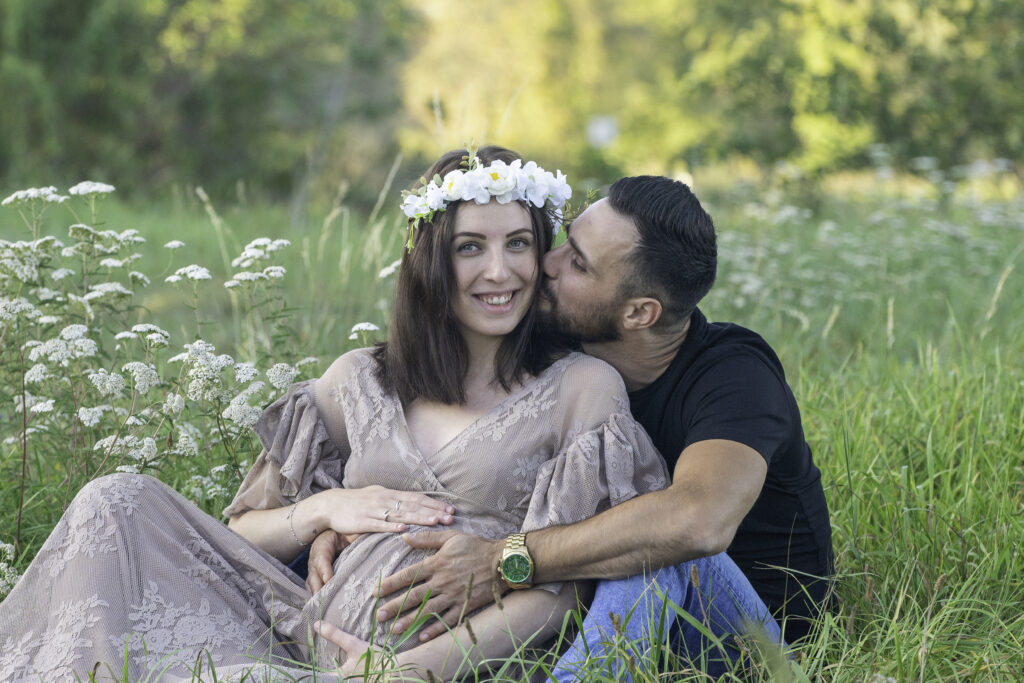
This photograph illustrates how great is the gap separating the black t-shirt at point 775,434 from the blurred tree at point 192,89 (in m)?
11.2

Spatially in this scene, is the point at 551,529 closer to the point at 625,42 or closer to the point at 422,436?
the point at 422,436

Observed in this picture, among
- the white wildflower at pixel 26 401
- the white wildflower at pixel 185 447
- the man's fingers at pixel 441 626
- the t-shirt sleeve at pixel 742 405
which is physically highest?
the t-shirt sleeve at pixel 742 405

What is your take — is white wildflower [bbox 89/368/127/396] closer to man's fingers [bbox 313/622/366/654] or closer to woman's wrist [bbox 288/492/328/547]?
woman's wrist [bbox 288/492/328/547]

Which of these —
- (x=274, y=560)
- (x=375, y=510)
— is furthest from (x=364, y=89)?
(x=375, y=510)

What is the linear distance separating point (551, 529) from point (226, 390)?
131 cm

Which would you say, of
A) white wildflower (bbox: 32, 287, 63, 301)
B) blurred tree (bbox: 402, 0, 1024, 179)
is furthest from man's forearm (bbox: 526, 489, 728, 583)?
blurred tree (bbox: 402, 0, 1024, 179)

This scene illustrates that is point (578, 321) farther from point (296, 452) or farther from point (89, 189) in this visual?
point (89, 189)

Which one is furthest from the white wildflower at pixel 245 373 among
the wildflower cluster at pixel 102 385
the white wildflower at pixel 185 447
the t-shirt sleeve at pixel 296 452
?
the white wildflower at pixel 185 447

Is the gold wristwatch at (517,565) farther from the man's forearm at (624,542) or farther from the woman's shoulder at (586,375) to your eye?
the woman's shoulder at (586,375)

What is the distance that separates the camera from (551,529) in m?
2.64

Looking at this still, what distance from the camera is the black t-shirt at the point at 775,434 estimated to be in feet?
9.04

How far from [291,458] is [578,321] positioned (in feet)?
2.92

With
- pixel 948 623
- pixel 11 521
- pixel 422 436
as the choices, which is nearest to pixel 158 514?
pixel 422 436

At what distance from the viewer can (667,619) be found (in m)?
2.59
